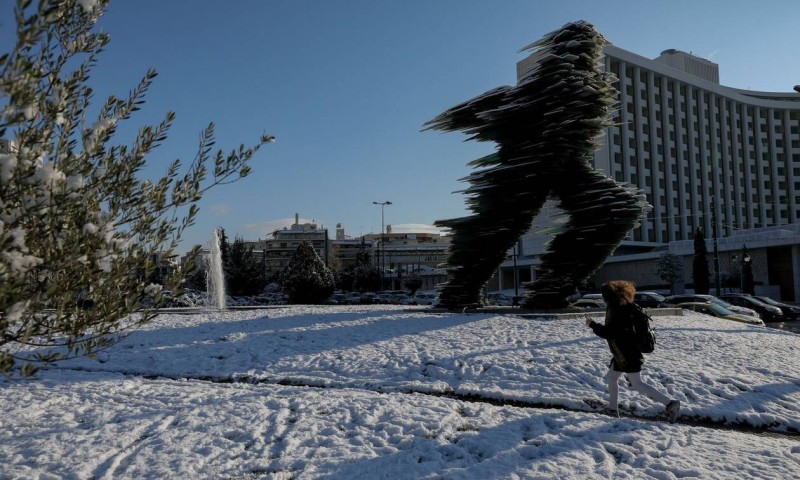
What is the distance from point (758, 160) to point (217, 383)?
9765 centimetres

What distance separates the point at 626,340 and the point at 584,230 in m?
10.6

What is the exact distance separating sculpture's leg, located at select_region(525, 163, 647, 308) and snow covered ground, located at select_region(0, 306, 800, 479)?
4.48 m

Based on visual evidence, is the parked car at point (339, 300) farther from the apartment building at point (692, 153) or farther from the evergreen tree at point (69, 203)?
the apartment building at point (692, 153)

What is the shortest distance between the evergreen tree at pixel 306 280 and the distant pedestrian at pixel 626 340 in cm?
2279

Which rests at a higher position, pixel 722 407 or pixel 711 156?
pixel 711 156

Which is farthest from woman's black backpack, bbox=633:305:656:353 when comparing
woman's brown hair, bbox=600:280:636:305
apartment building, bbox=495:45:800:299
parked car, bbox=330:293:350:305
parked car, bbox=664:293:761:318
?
apartment building, bbox=495:45:800:299

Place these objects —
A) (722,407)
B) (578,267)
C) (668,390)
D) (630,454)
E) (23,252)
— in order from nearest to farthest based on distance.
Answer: (23,252) < (630,454) < (722,407) < (668,390) < (578,267)

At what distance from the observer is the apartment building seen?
68.8 metres

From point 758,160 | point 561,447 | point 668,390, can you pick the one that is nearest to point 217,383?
point 561,447

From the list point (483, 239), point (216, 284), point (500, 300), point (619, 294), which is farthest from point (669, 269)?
point (619, 294)

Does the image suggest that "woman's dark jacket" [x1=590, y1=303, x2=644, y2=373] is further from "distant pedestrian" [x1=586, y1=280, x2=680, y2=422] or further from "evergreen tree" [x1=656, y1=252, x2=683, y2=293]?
"evergreen tree" [x1=656, y1=252, x2=683, y2=293]

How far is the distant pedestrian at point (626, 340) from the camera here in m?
6.65

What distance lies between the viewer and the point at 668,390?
8.31 m

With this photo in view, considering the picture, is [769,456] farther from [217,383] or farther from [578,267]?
[578,267]
